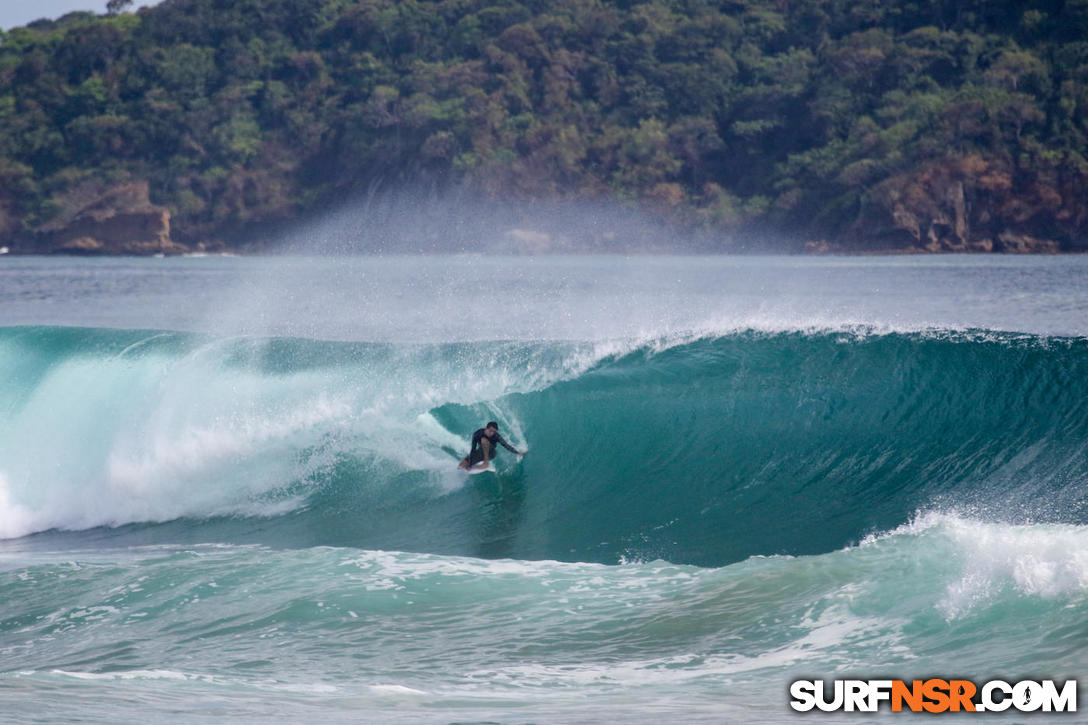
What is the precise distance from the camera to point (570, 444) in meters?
14.0

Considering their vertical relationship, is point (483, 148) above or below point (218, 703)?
above

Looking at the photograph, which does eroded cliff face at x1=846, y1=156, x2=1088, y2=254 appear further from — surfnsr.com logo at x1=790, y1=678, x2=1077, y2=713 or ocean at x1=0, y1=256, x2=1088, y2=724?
surfnsr.com logo at x1=790, y1=678, x2=1077, y2=713

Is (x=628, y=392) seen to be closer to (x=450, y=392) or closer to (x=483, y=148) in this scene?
(x=450, y=392)

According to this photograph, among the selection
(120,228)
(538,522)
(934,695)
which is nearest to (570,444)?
Answer: (538,522)

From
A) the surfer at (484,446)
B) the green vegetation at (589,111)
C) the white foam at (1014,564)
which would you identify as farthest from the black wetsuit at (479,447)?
the green vegetation at (589,111)

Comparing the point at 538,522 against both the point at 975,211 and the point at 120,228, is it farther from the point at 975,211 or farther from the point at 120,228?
the point at 120,228

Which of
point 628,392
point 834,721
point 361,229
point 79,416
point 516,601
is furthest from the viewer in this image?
point 361,229

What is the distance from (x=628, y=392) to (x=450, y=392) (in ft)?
6.89

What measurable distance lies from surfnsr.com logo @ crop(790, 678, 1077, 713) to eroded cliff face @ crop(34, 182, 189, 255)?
83.0 metres

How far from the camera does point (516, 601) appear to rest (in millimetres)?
8969

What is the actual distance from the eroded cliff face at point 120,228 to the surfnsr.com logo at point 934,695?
8296cm

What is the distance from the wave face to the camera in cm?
1152

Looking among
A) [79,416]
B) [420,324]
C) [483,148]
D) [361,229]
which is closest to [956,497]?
[79,416]

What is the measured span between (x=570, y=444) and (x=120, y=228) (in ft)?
254
